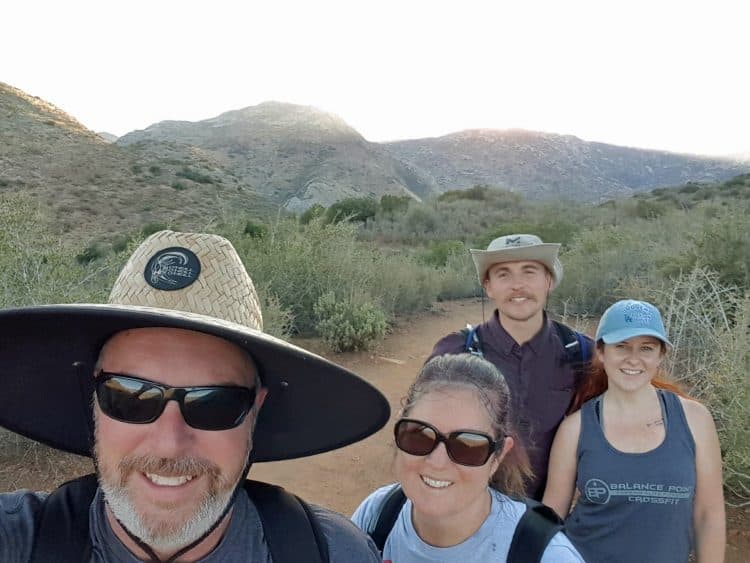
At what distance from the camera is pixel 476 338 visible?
2641 mm

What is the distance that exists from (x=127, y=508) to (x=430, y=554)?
827 mm

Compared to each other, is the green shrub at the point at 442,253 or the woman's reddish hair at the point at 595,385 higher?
the woman's reddish hair at the point at 595,385

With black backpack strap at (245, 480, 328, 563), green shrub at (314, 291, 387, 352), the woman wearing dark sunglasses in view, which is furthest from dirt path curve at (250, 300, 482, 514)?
black backpack strap at (245, 480, 328, 563)

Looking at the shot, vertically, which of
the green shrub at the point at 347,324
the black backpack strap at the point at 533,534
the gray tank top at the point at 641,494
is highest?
the black backpack strap at the point at 533,534

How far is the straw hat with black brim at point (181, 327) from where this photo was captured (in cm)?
122

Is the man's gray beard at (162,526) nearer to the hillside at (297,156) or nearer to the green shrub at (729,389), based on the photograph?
the green shrub at (729,389)

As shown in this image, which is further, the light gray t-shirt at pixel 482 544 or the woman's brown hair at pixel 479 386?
the woman's brown hair at pixel 479 386

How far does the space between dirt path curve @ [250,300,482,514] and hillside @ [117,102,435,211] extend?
110ft

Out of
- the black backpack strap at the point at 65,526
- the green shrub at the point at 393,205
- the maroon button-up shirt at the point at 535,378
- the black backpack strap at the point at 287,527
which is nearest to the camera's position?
the black backpack strap at the point at 65,526

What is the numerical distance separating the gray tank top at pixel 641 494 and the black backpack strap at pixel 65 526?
1795 millimetres

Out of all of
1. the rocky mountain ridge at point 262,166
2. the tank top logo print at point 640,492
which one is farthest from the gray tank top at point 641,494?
the rocky mountain ridge at point 262,166

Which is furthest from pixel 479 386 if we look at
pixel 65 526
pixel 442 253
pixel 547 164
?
pixel 547 164

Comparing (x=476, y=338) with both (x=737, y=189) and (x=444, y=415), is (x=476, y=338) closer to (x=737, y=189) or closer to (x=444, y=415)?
(x=444, y=415)

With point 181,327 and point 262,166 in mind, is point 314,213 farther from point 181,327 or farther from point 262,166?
point 262,166
